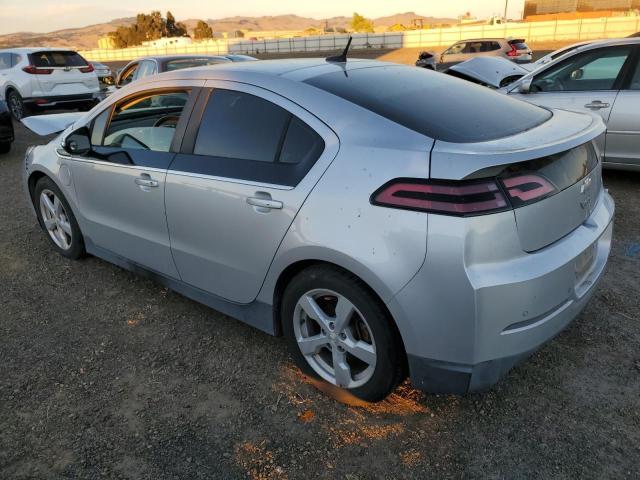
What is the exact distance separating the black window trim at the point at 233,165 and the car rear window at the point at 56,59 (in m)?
11.5

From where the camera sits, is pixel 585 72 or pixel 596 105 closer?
pixel 596 105

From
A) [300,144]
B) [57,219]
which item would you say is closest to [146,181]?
[300,144]

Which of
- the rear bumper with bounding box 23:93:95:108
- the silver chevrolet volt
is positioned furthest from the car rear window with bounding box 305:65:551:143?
the rear bumper with bounding box 23:93:95:108

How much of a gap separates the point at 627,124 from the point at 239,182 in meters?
4.44

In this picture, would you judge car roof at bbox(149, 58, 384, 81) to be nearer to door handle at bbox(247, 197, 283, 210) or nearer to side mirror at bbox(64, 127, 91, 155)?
door handle at bbox(247, 197, 283, 210)

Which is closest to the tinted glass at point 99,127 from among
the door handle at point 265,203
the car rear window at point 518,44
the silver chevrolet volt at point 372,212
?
the silver chevrolet volt at point 372,212

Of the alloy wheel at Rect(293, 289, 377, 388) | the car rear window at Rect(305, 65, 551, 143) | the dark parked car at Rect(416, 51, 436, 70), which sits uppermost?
the car rear window at Rect(305, 65, 551, 143)

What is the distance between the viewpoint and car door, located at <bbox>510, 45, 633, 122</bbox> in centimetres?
546

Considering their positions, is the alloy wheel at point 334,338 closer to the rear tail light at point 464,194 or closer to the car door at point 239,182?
the car door at point 239,182

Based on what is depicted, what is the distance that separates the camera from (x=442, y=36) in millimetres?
42875

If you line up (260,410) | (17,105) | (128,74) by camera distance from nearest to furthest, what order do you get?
1. (260,410)
2. (128,74)
3. (17,105)

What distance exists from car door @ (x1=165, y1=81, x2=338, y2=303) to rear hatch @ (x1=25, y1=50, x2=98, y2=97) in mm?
11260

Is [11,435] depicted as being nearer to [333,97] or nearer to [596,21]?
[333,97]

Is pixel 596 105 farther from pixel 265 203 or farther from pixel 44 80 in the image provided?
pixel 44 80
